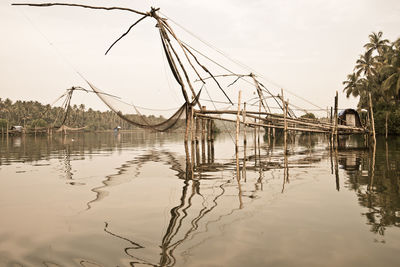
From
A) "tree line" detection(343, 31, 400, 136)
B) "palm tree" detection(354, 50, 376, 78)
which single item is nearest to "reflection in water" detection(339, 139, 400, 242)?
"tree line" detection(343, 31, 400, 136)

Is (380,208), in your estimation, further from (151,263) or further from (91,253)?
(91,253)

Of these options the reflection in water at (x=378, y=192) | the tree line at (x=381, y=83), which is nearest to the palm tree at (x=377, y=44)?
the tree line at (x=381, y=83)

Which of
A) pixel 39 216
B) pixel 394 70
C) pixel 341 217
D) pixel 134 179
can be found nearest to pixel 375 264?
pixel 341 217

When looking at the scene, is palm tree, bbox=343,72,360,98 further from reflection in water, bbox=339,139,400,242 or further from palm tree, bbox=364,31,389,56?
reflection in water, bbox=339,139,400,242

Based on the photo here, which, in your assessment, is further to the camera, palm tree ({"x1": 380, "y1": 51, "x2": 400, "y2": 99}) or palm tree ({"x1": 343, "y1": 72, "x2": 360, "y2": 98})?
palm tree ({"x1": 343, "y1": 72, "x2": 360, "y2": 98})

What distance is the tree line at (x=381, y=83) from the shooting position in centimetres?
2742

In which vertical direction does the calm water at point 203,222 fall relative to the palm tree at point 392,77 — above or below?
below

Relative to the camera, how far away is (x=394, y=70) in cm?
2788

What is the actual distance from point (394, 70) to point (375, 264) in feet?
104

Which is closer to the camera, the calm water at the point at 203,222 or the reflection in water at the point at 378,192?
the calm water at the point at 203,222

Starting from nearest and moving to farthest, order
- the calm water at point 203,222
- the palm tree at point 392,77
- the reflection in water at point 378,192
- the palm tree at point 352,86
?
the calm water at point 203,222 < the reflection in water at point 378,192 < the palm tree at point 392,77 < the palm tree at point 352,86

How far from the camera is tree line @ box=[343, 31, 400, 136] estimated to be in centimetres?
2742

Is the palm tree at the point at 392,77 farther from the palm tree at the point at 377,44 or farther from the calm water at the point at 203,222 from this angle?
the calm water at the point at 203,222

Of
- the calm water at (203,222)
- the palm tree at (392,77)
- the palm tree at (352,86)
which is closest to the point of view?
the calm water at (203,222)
